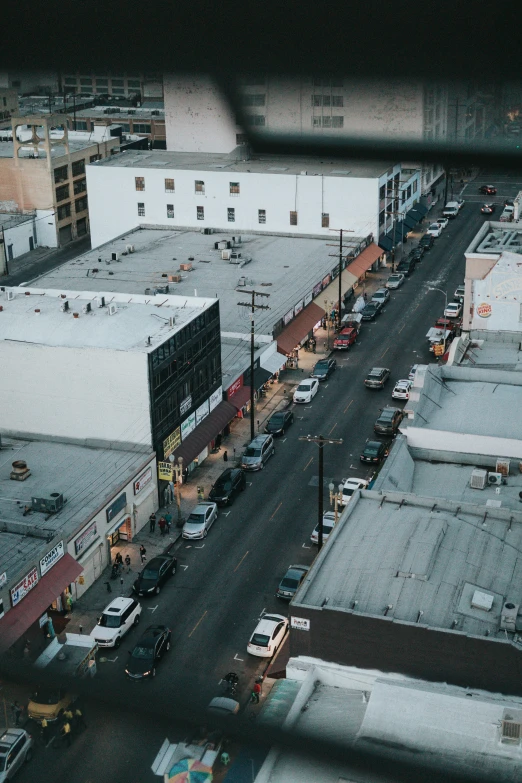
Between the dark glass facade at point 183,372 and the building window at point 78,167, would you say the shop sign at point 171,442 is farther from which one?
the building window at point 78,167

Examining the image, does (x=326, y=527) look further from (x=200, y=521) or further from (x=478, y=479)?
(x=478, y=479)

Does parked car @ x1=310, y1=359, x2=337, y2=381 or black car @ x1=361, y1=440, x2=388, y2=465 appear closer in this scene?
black car @ x1=361, y1=440, x2=388, y2=465

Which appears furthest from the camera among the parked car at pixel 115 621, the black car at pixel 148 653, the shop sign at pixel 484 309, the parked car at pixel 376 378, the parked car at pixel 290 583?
the parked car at pixel 376 378

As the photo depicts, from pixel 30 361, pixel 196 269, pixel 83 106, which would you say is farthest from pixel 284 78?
pixel 83 106

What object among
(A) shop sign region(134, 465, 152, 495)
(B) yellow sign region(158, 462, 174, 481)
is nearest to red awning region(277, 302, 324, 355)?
(B) yellow sign region(158, 462, 174, 481)

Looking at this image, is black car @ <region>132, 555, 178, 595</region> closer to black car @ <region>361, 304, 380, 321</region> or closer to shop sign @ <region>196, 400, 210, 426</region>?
shop sign @ <region>196, 400, 210, 426</region>

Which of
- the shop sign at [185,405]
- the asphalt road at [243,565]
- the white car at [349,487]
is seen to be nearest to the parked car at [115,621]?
the asphalt road at [243,565]
